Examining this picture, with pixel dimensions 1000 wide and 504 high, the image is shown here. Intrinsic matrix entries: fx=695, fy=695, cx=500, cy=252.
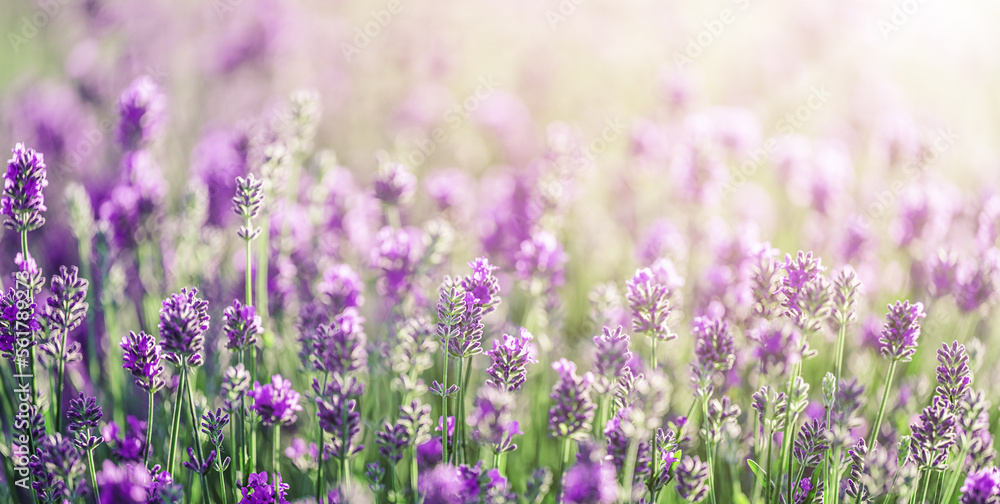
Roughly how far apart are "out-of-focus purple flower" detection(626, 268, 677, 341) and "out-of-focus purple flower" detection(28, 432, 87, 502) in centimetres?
133

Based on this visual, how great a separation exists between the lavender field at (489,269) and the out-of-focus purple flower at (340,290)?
1 centimetres

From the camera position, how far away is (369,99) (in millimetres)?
7621

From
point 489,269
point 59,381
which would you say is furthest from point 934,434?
point 59,381

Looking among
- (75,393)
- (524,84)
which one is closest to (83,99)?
(75,393)

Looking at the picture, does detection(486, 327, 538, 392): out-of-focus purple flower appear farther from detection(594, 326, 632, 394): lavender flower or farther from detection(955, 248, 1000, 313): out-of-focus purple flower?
detection(955, 248, 1000, 313): out-of-focus purple flower

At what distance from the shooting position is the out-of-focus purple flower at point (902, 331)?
5.59 feet

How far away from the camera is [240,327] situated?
1.75m

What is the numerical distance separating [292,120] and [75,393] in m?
1.48

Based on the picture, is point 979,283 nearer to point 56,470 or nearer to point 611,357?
point 611,357

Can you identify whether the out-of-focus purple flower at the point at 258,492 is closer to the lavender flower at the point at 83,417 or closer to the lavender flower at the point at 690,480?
the lavender flower at the point at 83,417

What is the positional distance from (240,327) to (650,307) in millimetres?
1030

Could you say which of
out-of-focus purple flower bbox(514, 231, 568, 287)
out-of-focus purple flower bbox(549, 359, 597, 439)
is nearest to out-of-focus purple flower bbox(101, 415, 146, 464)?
out-of-focus purple flower bbox(549, 359, 597, 439)

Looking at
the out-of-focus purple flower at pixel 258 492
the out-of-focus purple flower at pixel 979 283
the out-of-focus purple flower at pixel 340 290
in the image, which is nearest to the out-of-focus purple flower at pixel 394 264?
the out-of-focus purple flower at pixel 340 290

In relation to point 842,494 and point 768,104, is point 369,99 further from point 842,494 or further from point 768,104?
point 842,494
